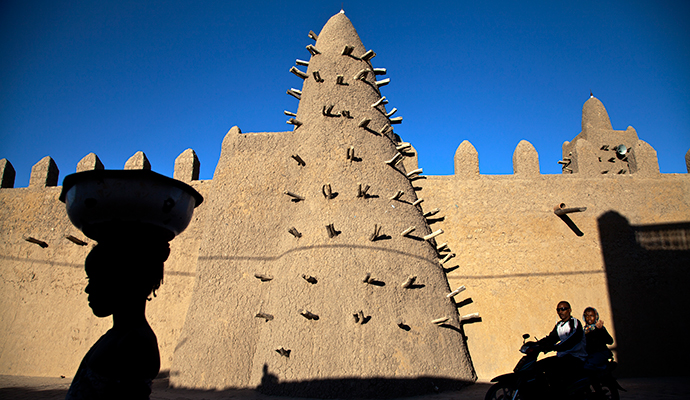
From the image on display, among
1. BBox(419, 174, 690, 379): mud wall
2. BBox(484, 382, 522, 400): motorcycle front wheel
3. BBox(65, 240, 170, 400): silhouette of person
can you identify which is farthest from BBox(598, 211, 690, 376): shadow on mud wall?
BBox(65, 240, 170, 400): silhouette of person

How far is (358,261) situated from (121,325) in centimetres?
396

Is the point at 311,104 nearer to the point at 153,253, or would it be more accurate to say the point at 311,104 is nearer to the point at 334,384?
the point at 334,384

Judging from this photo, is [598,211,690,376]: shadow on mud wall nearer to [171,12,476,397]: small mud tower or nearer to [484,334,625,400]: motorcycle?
[171,12,476,397]: small mud tower

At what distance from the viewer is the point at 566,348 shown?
4.21 metres

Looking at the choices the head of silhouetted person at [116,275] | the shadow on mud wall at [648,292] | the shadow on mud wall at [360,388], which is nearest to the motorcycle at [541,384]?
the shadow on mud wall at [360,388]

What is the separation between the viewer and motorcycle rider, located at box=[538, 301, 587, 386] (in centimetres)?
396

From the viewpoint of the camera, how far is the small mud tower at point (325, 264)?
5586mm

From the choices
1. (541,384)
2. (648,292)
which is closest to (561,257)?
(648,292)

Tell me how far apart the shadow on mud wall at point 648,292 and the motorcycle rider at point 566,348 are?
4.04 m

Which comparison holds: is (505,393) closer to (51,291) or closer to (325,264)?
(325,264)

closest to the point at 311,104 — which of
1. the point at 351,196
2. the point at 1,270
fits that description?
the point at 351,196

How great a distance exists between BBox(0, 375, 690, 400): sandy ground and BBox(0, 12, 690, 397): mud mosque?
196 mm

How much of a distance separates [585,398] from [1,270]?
37.4ft

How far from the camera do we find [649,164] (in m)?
8.82
